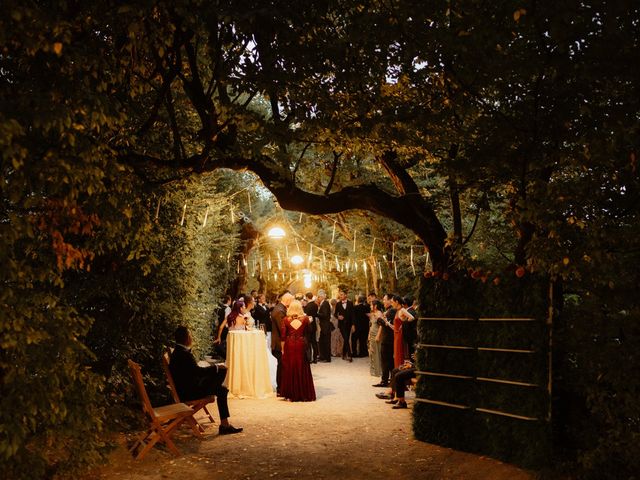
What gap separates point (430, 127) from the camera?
7840 millimetres

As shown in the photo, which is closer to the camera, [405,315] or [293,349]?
[293,349]

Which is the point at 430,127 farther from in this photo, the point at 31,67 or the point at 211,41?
the point at 31,67

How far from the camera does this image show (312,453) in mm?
7730

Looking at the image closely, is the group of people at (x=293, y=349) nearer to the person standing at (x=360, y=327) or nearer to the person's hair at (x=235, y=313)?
the person's hair at (x=235, y=313)

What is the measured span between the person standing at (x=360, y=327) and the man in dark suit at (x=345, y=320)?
Result: 7.5 inches

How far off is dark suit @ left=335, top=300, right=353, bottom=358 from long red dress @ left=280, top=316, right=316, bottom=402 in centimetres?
773

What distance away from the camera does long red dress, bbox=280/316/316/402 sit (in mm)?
11500

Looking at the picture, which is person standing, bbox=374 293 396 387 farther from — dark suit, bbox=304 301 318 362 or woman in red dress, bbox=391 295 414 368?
dark suit, bbox=304 301 318 362

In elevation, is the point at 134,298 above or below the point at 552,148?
below

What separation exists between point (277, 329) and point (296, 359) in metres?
1.34

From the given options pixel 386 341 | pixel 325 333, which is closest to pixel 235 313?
pixel 386 341

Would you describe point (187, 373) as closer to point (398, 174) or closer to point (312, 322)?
point (398, 174)

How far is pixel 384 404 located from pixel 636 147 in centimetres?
Answer: 756

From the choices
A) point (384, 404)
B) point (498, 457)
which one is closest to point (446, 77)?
point (498, 457)
